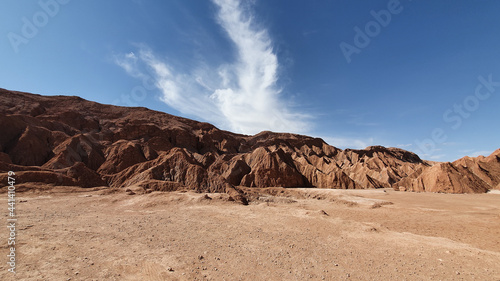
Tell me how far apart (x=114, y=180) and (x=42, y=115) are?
41508mm

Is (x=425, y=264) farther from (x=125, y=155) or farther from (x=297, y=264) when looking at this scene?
(x=125, y=155)

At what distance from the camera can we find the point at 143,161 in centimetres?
4547

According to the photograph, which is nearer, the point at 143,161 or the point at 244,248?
the point at 244,248

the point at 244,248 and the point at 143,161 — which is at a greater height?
the point at 143,161

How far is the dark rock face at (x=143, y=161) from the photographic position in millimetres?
33250

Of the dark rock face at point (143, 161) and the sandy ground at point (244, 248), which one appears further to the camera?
the dark rock face at point (143, 161)

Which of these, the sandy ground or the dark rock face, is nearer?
the sandy ground

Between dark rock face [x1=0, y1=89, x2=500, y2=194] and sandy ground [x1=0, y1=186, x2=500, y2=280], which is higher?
dark rock face [x1=0, y1=89, x2=500, y2=194]

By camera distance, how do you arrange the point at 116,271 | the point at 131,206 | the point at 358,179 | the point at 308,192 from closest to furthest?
the point at 116,271 → the point at 131,206 → the point at 308,192 → the point at 358,179

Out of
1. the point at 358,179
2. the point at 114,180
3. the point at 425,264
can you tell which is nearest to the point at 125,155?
the point at 114,180

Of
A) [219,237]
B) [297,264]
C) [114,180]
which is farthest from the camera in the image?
Answer: [114,180]

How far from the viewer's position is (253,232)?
1185cm

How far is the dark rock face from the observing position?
33.2 m

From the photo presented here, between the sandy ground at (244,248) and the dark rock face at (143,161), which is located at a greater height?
the dark rock face at (143,161)
